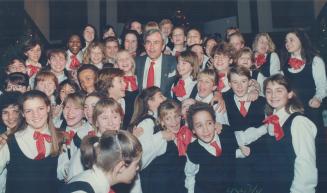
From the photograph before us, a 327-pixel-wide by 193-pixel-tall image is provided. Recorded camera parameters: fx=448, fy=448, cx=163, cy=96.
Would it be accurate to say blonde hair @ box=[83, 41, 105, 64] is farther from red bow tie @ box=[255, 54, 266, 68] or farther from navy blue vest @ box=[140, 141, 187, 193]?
navy blue vest @ box=[140, 141, 187, 193]

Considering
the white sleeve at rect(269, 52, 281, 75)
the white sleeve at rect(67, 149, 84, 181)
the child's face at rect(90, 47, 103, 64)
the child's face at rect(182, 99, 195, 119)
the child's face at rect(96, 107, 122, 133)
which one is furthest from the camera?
the child's face at rect(90, 47, 103, 64)

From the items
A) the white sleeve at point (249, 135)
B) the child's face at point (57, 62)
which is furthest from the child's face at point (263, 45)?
the child's face at point (57, 62)

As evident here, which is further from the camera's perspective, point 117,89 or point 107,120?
point 117,89

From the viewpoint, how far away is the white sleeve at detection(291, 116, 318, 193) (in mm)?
2745

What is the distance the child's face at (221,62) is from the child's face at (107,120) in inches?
55.7

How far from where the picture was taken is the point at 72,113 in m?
3.59

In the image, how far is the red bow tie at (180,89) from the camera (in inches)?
161

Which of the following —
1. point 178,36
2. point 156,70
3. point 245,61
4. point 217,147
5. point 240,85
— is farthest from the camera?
point 178,36

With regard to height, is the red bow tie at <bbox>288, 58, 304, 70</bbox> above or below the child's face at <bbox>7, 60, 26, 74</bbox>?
below

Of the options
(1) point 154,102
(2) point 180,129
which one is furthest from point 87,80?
(2) point 180,129

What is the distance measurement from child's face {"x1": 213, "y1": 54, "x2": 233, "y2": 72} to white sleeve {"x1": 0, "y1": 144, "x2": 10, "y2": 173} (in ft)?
6.76

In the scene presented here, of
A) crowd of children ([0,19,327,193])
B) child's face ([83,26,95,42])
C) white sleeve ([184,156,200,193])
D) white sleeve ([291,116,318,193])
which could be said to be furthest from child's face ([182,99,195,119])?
child's face ([83,26,95,42])

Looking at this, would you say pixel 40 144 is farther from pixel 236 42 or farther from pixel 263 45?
pixel 263 45

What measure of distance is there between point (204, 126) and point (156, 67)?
1.38 m
